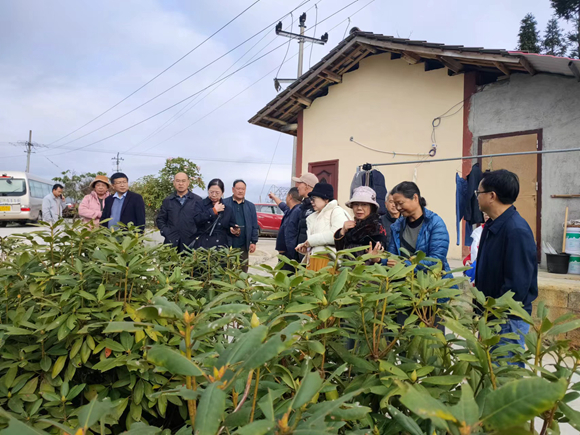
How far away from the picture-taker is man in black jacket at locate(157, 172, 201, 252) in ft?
16.8

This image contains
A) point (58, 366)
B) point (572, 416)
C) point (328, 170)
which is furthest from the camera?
point (328, 170)

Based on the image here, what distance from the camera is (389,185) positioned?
9266 millimetres

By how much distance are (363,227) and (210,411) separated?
3.12m

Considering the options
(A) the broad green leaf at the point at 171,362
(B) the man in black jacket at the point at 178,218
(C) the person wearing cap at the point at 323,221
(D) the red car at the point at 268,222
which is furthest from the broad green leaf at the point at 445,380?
(D) the red car at the point at 268,222

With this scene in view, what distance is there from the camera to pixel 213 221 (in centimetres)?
518

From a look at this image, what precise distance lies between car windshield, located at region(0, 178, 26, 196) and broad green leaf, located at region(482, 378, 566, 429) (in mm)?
23705

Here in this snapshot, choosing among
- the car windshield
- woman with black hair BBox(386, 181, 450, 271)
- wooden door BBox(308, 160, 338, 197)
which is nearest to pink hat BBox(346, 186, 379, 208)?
woman with black hair BBox(386, 181, 450, 271)

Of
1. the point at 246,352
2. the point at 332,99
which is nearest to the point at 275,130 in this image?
the point at 332,99

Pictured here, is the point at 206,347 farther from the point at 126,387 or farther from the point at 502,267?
the point at 502,267

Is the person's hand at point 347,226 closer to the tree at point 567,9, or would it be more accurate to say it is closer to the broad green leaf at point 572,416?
the broad green leaf at point 572,416

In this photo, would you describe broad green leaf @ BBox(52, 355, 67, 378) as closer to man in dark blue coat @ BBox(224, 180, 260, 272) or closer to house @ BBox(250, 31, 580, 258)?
man in dark blue coat @ BBox(224, 180, 260, 272)

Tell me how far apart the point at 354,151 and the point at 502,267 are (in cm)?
766

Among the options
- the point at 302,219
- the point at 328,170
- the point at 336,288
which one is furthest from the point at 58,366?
the point at 328,170

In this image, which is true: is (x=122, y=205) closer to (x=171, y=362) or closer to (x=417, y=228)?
(x=417, y=228)
